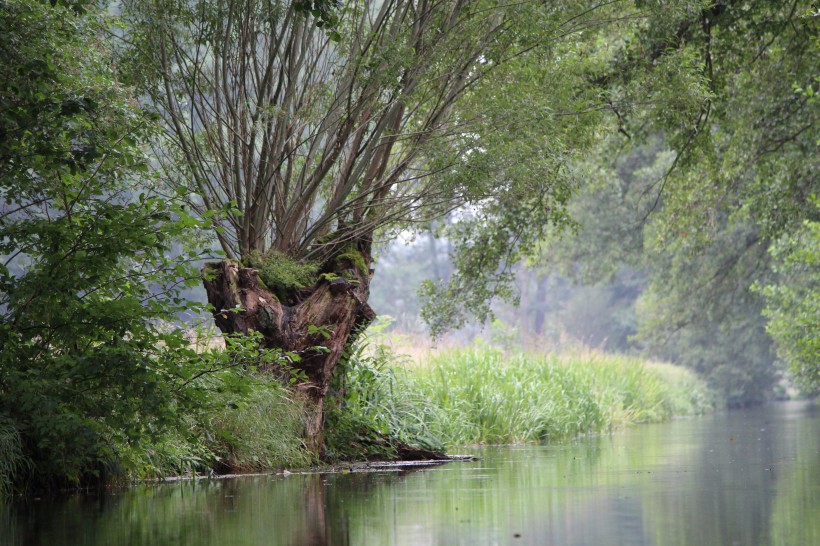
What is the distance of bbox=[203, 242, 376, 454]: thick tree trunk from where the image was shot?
9492 mm

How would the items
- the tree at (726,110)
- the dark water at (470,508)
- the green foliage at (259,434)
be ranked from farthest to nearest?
the tree at (726,110) < the green foliage at (259,434) < the dark water at (470,508)

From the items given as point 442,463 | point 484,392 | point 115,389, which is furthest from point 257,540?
point 484,392

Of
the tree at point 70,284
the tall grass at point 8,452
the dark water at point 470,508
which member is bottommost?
the dark water at point 470,508

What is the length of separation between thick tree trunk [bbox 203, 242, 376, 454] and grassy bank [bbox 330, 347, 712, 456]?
3.13 ft

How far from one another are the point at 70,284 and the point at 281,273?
118 inches

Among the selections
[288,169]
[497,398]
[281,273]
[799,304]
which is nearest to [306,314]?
[281,273]

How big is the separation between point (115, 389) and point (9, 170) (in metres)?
1.69

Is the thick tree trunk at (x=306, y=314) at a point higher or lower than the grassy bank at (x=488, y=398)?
higher

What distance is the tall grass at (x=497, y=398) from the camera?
12164 mm

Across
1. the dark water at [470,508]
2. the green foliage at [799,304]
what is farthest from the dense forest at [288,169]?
the dark water at [470,508]

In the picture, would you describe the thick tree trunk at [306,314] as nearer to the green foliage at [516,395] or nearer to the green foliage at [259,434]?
the green foliage at [259,434]

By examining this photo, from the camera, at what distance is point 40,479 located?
7.95 meters

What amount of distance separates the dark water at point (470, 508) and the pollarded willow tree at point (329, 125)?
6.26 ft

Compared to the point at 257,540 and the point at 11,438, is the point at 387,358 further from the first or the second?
the point at 257,540
